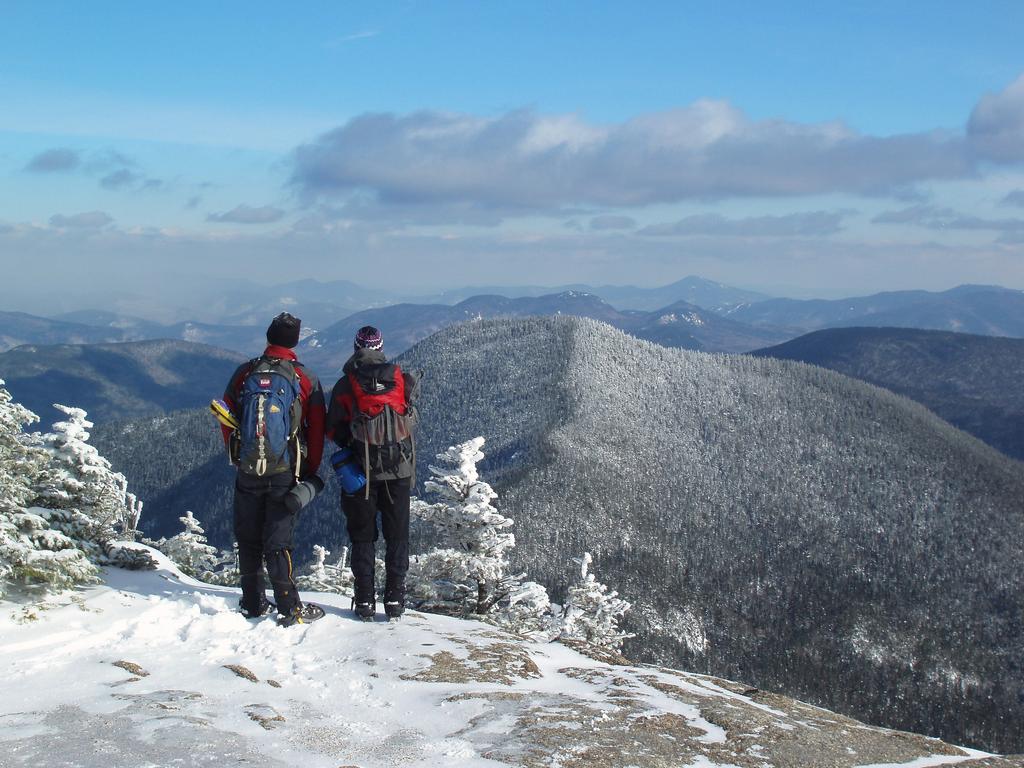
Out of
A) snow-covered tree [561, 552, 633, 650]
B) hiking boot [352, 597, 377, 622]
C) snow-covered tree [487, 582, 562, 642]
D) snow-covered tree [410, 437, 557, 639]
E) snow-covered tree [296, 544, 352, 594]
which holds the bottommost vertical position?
snow-covered tree [561, 552, 633, 650]

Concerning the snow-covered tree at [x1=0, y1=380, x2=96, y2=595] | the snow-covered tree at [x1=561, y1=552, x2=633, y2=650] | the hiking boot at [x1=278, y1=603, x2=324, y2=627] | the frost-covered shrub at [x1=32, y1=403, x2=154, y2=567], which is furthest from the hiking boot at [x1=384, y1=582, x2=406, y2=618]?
the snow-covered tree at [x1=561, y1=552, x2=633, y2=650]

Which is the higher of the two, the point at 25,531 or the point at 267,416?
the point at 267,416

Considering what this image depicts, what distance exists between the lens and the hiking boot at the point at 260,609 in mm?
12750

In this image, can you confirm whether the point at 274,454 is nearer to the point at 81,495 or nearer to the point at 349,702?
the point at 349,702

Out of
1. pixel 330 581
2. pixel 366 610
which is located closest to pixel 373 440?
pixel 366 610

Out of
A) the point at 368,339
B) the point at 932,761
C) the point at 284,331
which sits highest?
the point at 284,331

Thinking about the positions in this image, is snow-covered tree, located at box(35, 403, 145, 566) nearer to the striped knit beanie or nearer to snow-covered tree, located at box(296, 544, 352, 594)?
the striped knit beanie

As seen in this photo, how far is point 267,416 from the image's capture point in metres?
11.9

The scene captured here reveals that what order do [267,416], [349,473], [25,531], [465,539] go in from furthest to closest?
1. [465,539]
2. [25,531]
3. [349,473]
4. [267,416]

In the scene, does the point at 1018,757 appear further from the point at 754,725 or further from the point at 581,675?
the point at 581,675

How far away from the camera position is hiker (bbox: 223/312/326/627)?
11.9 meters

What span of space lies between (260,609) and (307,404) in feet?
11.5

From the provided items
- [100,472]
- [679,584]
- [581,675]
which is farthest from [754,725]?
[679,584]

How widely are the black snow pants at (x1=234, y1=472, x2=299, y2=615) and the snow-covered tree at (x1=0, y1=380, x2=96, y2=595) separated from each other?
121 inches
